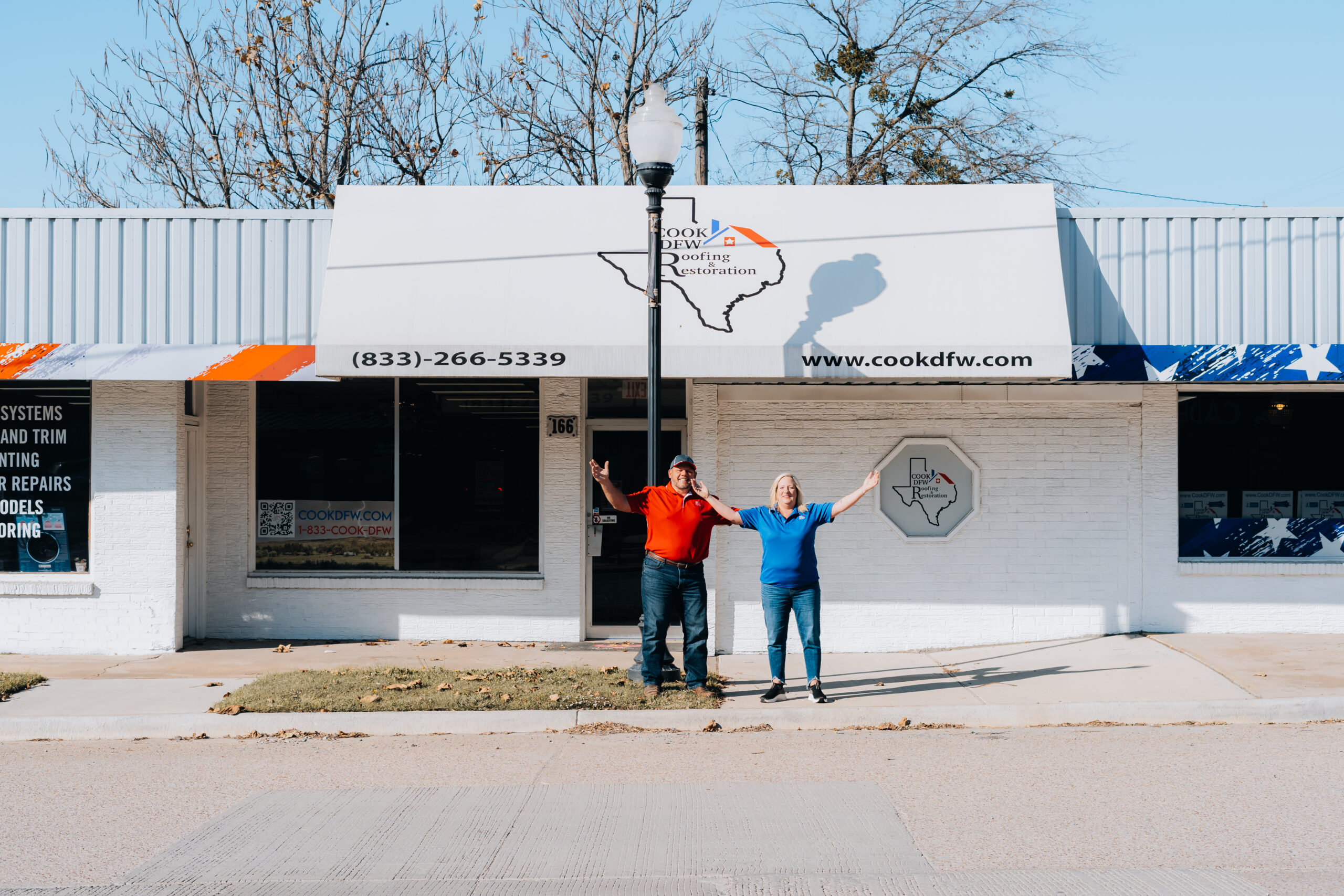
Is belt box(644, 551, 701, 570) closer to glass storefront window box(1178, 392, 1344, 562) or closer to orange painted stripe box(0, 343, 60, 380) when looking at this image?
glass storefront window box(1178, 392, 1344, 562)

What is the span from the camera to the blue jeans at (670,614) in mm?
8547

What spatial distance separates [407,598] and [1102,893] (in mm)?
8140

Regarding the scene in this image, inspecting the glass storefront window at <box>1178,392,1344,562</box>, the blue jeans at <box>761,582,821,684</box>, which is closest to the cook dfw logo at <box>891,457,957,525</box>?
the glass storefront window at <box>1178,392,1344,562</box>

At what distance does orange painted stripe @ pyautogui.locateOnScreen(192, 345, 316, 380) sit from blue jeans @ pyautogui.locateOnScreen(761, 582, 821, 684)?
16.2 feet

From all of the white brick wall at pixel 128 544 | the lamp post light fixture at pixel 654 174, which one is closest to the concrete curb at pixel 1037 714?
the lamp post light fixture at pixel 654 174

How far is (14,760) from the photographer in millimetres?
7121

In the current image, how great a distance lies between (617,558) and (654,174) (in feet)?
14.4

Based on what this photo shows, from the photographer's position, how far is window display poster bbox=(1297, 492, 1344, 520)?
11016mm

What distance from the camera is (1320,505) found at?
11031mm

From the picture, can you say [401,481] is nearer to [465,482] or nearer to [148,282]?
[465,482]

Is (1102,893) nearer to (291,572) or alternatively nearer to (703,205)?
(703,205)

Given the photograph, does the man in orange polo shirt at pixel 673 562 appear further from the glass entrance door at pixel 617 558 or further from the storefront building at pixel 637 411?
the glass entrance door at pixel 617 558

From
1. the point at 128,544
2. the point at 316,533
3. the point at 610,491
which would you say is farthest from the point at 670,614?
the point at 128,544

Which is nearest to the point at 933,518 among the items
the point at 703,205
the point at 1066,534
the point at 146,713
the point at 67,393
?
the point at 1066,534
